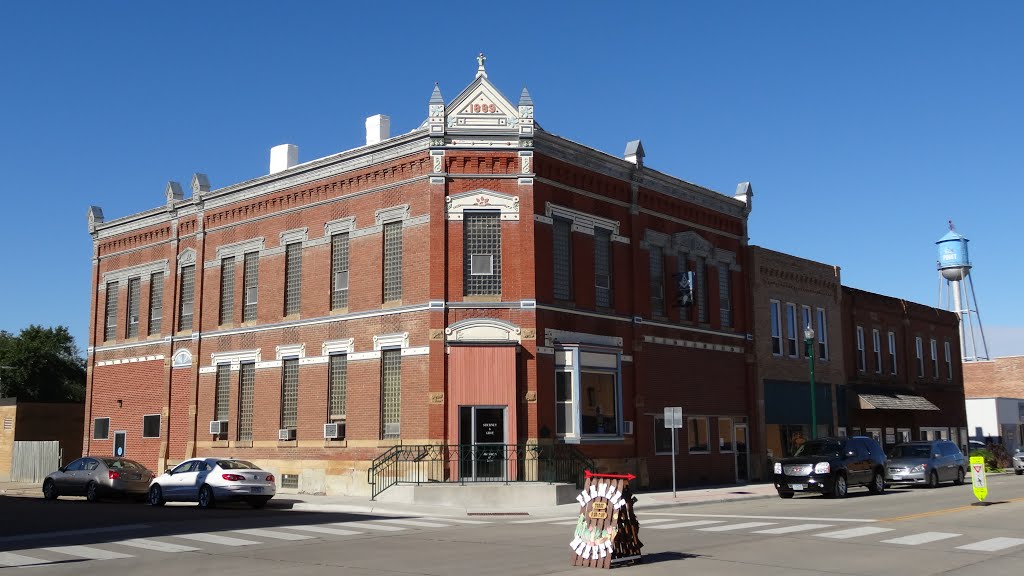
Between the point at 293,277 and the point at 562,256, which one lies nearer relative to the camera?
the point at 562,256

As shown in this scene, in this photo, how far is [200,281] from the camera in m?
35.3

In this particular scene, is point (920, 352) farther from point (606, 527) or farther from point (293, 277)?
point (606, 527)

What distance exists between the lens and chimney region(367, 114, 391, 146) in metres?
32.4

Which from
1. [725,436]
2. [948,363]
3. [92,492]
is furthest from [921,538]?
[948,363]

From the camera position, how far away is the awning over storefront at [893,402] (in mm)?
43156

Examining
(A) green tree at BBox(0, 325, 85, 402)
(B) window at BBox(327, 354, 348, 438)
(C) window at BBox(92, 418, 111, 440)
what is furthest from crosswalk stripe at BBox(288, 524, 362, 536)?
(A) green tree at BBox(0, 325, 85, 402)

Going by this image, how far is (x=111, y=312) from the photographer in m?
39.9

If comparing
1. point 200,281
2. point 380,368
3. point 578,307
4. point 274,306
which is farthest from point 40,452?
point 578,307

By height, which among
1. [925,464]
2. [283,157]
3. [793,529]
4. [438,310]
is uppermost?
[283,157]

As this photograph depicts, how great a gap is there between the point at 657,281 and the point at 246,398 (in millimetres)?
15246

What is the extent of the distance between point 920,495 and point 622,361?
9873 millimetres

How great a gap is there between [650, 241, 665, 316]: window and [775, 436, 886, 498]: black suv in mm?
7308

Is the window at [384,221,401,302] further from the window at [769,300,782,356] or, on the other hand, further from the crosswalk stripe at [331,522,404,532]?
the window at [769,300,782,356]

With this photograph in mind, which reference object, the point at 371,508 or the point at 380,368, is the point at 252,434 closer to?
the point at 380,368
